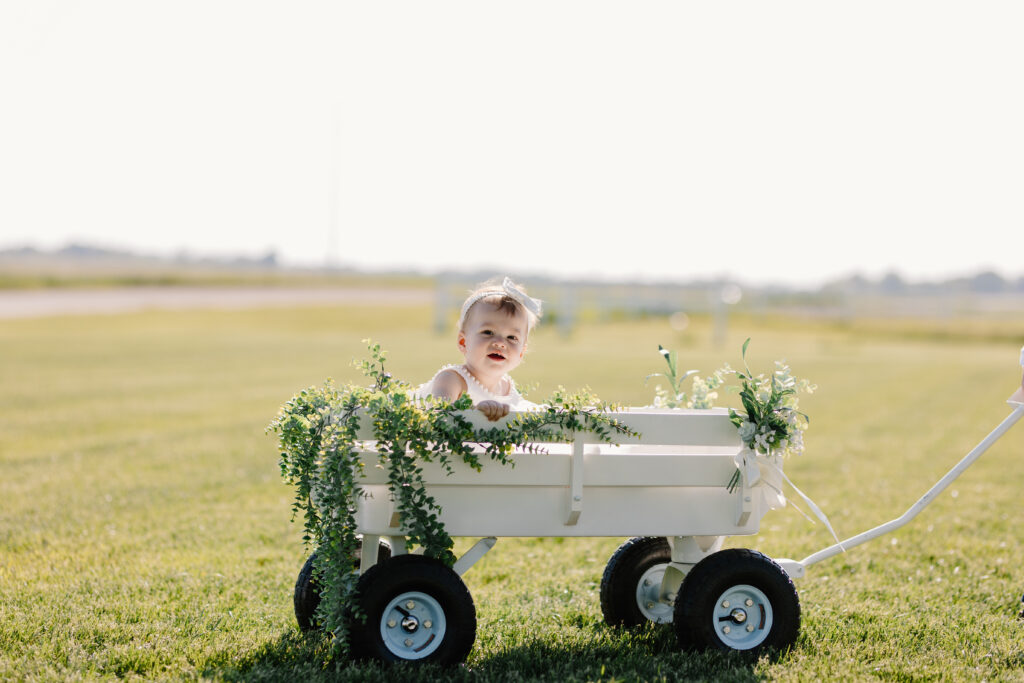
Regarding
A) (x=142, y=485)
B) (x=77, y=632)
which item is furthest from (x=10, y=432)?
(x=77, y=632)

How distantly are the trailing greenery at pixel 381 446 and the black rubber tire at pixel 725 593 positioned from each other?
0.65 m

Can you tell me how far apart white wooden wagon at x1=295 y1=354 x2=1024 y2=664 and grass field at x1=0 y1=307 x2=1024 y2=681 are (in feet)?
0.46

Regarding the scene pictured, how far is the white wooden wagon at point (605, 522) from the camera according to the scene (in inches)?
137

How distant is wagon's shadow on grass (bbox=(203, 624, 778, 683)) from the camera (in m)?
3.42

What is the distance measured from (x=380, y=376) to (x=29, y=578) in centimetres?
228

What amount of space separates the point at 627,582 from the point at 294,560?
1.96 metres

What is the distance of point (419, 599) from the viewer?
350 cm

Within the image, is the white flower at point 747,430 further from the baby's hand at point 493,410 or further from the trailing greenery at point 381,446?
the baby's hand at point 493,410

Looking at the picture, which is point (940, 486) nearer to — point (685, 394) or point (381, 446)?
point (685, 394)

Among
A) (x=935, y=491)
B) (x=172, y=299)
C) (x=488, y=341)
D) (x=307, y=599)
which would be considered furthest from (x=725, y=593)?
(x=172, y=299)

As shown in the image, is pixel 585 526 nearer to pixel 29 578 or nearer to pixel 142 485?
pixel 29 578

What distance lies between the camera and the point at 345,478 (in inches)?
132

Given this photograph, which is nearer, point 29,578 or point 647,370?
point 29,578

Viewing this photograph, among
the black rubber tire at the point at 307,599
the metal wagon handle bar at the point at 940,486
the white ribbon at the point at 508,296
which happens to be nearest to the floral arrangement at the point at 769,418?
the metal wagon handle bar at the point at 940,486
